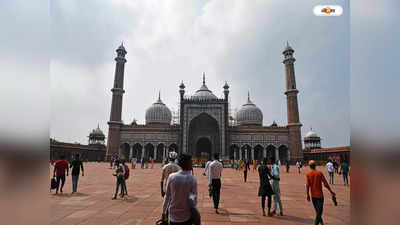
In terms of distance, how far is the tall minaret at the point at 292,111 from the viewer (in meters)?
38.1

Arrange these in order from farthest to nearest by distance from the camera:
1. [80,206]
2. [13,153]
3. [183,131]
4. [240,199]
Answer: [183,131]
[240,199]
[80,206]
[13,153]

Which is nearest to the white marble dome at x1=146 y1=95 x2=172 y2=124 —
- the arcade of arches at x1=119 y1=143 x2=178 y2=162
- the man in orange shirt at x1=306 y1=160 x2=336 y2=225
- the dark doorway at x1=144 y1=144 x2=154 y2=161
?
the dark doorway at x1=144 y1=144 x2=154 y2=161

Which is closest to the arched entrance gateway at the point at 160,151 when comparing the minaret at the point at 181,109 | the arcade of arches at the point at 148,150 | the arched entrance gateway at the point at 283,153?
the arcade of arches at the point at 148,150

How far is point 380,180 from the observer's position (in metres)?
1.79

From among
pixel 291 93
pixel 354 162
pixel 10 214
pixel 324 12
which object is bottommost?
pixel 10 214

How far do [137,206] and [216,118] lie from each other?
3275cm

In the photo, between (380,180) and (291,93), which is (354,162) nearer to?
(380,180)

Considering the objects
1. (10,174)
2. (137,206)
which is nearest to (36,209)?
(10,174)

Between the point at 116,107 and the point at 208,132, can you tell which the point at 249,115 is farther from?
the point at 116,107

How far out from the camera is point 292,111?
39.6 meters

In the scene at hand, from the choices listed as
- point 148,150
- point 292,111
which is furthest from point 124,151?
point 292,111

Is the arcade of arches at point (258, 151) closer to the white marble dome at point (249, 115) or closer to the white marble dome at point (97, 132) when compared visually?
the white marble dome at point (249, 115)

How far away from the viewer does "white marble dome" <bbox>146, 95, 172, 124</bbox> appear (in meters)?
46.7

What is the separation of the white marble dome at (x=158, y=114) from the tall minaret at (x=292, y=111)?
2274cm
